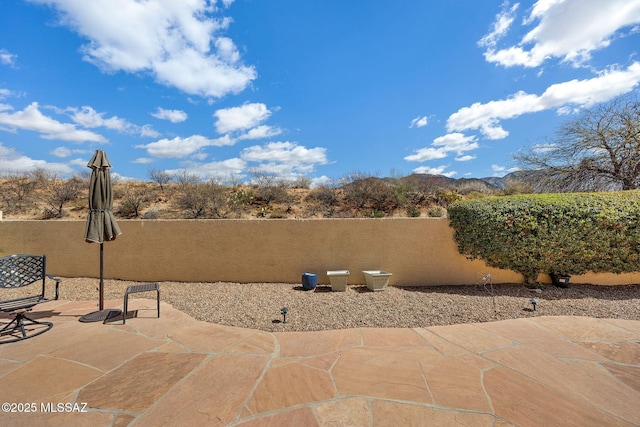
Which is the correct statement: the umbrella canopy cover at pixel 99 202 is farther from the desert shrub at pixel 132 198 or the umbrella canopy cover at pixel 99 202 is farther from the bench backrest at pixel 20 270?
the desert shrub at pixel 132 198

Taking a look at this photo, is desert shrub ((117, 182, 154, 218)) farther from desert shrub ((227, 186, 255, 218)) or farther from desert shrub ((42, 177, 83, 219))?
desert shrub ((227, 186, 255, 218))

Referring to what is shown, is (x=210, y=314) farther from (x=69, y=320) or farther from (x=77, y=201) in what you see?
(x=77, y=201)

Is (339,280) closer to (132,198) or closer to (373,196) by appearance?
(373,196)

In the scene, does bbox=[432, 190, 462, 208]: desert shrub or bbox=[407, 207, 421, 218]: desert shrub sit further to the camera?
bbox=[432, 190, 462, 208]: desert shrub

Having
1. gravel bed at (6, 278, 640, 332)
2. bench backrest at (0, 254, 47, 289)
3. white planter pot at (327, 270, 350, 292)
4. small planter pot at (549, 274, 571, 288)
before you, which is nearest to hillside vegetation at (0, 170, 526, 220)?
small planter pot at (549, 274, 571, 288)

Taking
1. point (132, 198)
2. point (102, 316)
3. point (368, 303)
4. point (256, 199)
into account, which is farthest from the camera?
point (256, 199)

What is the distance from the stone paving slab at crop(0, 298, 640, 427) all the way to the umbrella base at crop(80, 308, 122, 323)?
5.2 inches

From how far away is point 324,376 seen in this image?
259cm

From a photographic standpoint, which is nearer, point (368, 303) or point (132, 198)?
point (368, 303)

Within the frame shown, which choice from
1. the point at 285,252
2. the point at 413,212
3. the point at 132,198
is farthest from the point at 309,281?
the point at 132,198

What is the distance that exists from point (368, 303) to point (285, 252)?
2.41 metres

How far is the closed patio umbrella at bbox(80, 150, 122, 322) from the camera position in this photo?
4082 millimetres

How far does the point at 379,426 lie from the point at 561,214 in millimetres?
6096

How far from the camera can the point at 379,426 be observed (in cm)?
193
